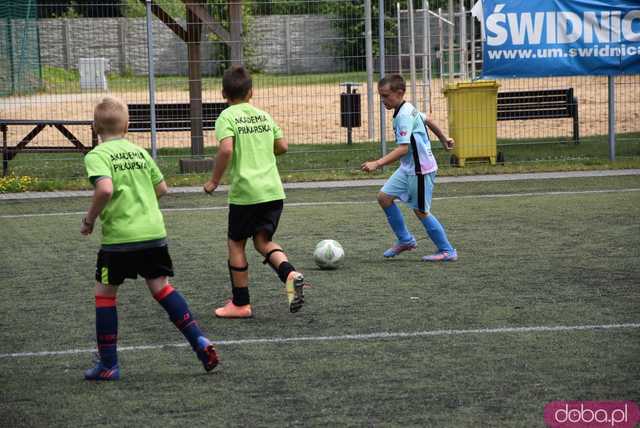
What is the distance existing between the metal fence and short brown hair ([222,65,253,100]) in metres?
8.24

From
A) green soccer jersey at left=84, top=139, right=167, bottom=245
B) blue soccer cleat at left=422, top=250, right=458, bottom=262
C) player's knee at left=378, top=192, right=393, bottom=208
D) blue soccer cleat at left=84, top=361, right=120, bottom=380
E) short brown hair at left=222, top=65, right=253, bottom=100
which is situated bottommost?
blue soccer cleat at left=84, top=361, right=120, bottom=380

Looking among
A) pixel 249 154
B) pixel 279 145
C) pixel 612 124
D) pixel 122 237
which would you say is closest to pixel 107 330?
pixel 122 237

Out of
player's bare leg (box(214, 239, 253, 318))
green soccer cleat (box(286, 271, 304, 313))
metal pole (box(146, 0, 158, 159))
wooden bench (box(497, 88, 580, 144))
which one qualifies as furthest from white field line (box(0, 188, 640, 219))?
green soccer cleat (box(286, 271, 304, 313))

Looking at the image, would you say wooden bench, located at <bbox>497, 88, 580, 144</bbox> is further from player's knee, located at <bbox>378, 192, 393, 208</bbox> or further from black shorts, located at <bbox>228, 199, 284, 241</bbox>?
black shorts, located at <bbox>228, 199, 284, 241</bbox>

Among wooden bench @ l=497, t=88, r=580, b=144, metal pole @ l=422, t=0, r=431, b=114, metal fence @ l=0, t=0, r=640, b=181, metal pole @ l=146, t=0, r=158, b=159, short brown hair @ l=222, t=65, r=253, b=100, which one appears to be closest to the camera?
short brown hair @ l=222, t=65, r=253, b=100

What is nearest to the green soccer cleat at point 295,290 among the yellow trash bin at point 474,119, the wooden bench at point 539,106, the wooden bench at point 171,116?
the yellow trash bin at point 474,119

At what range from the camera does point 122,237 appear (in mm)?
5355

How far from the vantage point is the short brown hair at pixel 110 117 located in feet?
17.7

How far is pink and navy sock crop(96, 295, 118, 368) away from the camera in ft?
17.6

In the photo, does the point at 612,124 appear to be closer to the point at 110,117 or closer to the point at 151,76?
the point at 151,76

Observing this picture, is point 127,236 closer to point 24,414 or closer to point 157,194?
point 157,194

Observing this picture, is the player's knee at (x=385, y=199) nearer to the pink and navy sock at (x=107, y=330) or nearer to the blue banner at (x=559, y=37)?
the pink and navy sock at (x=107, y=330)

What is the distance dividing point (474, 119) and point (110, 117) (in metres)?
10.7

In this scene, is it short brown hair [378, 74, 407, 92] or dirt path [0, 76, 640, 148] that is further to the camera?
dirt path [0, 76, 640, 148]
